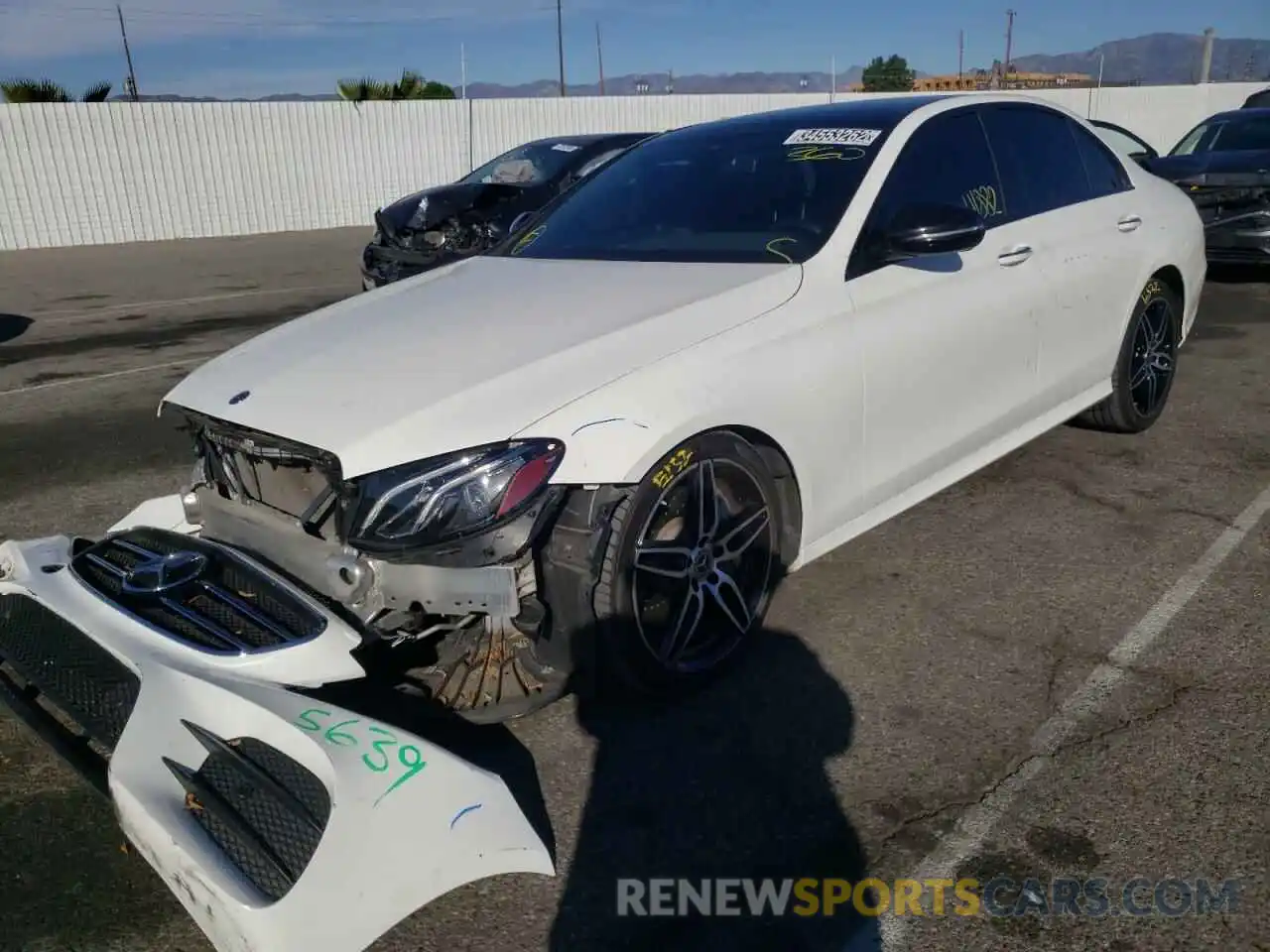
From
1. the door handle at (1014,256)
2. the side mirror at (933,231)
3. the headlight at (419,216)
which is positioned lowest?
the headlight at (419,216)

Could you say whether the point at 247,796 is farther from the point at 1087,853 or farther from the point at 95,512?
the point at 95,512

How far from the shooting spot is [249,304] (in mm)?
11922

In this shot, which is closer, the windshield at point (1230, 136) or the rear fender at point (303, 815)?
the rear fender at point (303, 815)

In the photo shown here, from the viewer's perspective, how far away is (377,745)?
2.23 m

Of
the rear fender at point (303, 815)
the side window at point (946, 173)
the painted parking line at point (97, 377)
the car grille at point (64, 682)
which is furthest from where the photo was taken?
the painted parking line at point (97, 377)

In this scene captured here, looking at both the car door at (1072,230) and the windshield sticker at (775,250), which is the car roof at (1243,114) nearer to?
the car door at (1072,230)

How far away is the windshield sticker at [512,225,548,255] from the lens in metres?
4.28

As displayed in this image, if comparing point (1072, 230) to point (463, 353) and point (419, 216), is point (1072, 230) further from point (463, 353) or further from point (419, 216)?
point (419, 216)

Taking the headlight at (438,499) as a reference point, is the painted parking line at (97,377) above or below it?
below

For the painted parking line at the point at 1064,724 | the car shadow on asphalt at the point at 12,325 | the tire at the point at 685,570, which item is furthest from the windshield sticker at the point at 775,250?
the car shadow on asphalt at the point at 12,325

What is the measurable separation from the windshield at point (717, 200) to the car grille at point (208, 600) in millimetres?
1731

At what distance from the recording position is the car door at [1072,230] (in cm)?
444

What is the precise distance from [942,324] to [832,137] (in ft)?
2.73

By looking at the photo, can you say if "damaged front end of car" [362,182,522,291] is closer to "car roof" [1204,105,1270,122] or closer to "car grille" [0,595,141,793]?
"car grille" [0,595,141,793]
